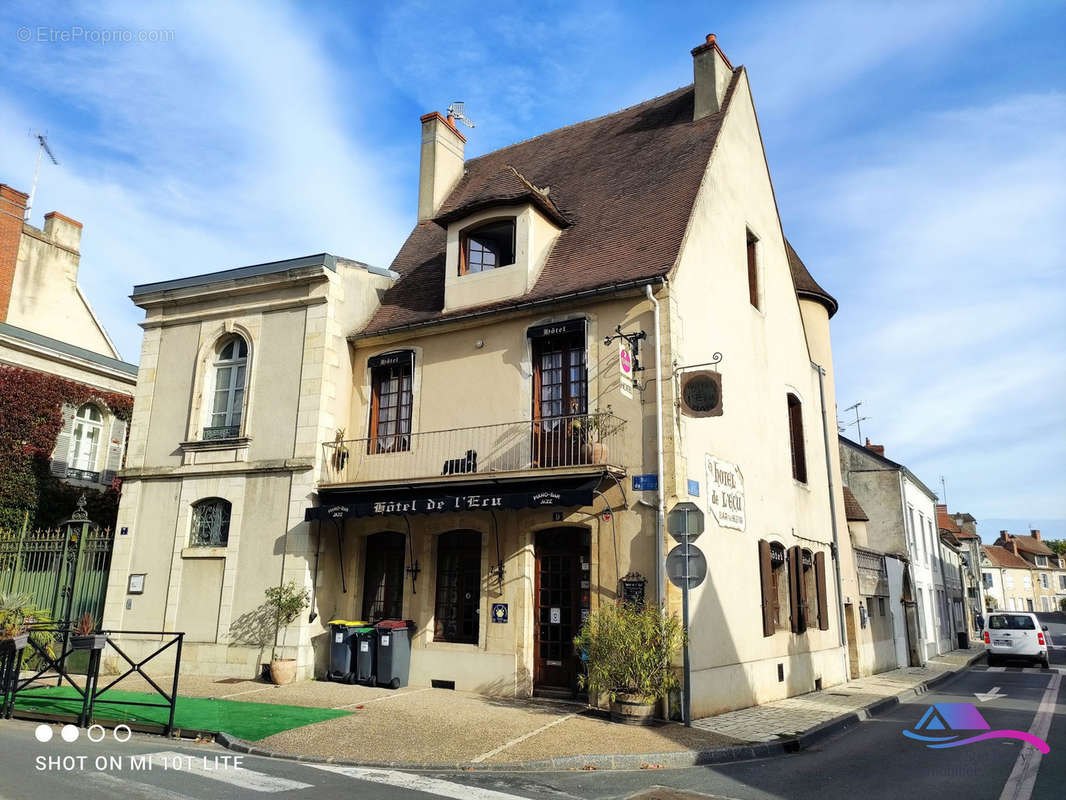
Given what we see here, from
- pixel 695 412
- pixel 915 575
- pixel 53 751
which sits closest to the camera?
pixel 53 751

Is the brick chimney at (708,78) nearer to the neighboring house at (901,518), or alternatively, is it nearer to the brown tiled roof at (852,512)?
the brown tiled roof at (852,512)

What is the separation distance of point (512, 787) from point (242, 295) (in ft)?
36.5

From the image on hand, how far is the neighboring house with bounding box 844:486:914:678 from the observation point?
17.7m

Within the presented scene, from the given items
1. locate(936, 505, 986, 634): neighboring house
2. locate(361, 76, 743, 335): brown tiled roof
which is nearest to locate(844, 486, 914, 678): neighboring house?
locate(361, 76, 743, 335): brown tiled roof

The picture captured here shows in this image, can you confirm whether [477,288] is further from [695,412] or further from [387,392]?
[695,412]

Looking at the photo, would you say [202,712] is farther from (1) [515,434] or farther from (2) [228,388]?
(2) [228,388]

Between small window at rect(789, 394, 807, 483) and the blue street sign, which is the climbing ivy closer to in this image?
the blue street sign

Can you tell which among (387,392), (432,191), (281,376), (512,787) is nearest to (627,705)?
(512,787)

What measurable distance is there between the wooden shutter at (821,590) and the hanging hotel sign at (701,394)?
6861 millimetres

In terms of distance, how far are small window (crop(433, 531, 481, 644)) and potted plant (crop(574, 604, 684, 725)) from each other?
269cm

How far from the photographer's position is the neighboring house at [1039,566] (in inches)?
2731

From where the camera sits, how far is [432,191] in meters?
17.9

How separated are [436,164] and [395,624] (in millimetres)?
10707

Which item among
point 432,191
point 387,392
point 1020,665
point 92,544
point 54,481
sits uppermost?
point 432,191
